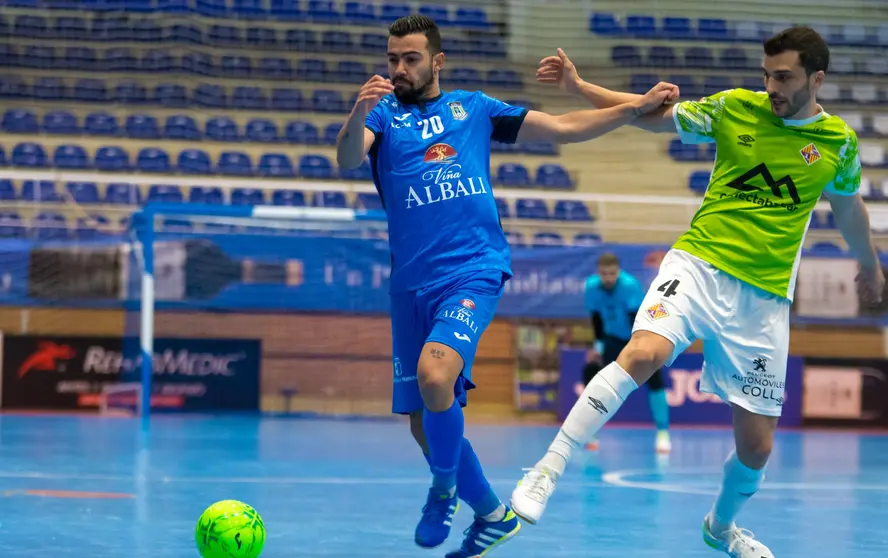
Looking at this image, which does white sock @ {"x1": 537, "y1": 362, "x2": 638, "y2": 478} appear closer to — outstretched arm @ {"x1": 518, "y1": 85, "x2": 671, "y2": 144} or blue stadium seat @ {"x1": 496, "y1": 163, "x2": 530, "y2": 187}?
outstretched arm @ {"x1": 518, "y1": 85, "x2": 671, "y2": 144}

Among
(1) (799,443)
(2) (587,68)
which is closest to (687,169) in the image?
(2) (587,68)

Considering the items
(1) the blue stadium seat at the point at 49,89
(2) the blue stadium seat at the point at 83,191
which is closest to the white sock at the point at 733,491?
(2) the blue stadium seat at the point at 83,191

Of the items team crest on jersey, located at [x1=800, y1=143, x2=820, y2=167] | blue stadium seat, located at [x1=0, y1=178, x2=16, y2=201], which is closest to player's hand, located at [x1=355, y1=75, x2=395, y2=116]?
team crest on jersey, located at [x1=800, y1=143, x2=820, y2=167]

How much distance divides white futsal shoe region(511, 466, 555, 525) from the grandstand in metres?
14.6

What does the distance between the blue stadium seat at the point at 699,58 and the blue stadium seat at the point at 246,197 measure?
29.3 ft

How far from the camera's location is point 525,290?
17.3 metres

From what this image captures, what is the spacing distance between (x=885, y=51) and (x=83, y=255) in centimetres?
1613

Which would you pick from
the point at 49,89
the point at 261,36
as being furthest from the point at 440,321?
the point at 261,36

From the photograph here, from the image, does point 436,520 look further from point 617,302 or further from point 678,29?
point 678,29

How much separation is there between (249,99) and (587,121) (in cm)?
1752

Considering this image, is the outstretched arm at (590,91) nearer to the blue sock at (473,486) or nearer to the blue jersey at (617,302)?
the blue sock at (473,486)

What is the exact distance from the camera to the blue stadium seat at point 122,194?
61.1 feet

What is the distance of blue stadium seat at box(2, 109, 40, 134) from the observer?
68.6ft

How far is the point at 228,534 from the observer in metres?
4.89
